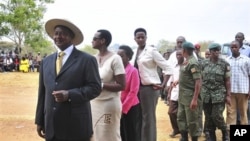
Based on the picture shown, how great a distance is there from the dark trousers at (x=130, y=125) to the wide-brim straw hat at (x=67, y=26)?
7.14ft

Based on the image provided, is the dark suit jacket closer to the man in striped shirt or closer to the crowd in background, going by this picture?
the man in striped shirt

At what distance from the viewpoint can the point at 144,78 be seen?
5531 mm

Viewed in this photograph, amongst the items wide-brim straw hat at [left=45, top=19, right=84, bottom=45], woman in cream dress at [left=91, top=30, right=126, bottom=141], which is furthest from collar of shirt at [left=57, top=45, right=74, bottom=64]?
woman in cream dress at [left=91, top=30, right=126, bottom=141]

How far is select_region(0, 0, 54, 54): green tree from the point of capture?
30452mm

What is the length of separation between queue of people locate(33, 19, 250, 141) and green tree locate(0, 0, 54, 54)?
971 inches

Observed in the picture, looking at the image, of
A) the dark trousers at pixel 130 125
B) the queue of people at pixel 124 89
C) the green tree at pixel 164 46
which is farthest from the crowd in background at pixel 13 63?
the dark trousers at pixel 130 125

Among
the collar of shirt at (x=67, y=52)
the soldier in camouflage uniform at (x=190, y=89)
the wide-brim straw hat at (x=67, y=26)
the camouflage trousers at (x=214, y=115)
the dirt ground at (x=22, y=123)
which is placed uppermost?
the wide-brim straw hat at (x=67, y=26)

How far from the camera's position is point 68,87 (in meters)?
3.15

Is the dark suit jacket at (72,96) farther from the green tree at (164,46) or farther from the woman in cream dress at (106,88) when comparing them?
the green tree at (164,46)

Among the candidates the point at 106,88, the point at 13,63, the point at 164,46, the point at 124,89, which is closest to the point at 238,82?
the point at 124,89

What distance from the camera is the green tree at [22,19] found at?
30.5 meters

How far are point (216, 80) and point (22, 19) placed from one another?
86.3 ft

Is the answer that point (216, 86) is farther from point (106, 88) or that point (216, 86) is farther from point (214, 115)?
point (106, 88)

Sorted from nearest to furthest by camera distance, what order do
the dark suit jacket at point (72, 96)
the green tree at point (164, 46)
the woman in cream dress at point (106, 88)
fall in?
the dark suit jacket at point (72, 96) < the woman in cream dress at point (106, 88) < the green tree at point (164, 46)
